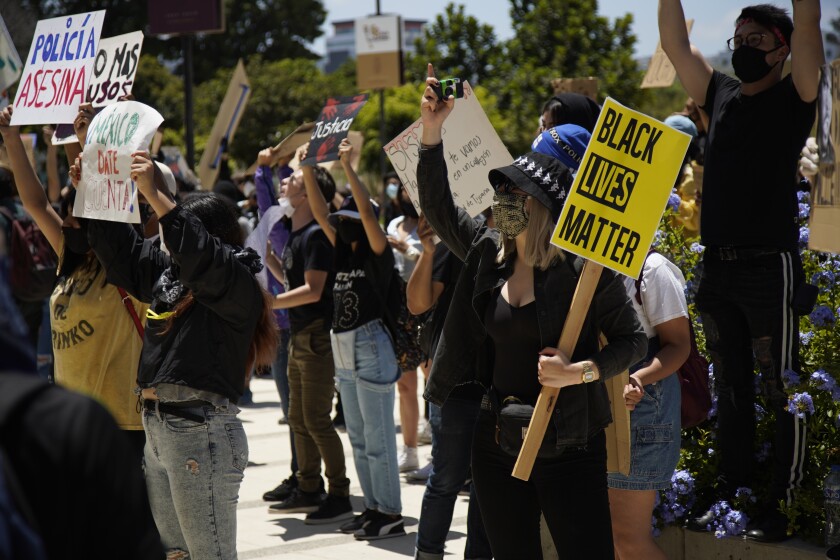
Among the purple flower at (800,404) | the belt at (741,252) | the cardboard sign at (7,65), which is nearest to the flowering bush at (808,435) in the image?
the purple flower at (800,404)

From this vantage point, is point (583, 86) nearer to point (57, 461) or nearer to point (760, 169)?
point (760, 169)

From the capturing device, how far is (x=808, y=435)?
4.89 m

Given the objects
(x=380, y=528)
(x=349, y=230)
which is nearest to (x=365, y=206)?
(x=349, y=230)

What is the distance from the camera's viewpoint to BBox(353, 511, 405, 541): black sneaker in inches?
253

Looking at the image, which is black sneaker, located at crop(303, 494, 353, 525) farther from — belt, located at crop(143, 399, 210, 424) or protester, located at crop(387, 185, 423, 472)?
belt, located at crop(143, 399, 210, 424)

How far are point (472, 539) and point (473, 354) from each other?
1.46 m

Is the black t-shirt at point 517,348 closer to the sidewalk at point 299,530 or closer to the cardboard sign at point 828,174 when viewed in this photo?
the cardboard sign at point 828,174

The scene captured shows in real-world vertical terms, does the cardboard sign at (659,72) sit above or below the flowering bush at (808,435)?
above

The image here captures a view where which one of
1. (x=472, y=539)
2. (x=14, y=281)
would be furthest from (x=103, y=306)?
(x=14, y=281)

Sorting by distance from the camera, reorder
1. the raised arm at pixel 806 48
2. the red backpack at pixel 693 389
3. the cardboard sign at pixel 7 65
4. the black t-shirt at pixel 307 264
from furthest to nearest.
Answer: the black t-shirt at pixel 307 264, the cardboard sign at pixel 7 65, the red backpack at pixel 693 389, the raised arm at pixel 806 48

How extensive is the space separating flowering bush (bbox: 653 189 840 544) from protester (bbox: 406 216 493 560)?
0.90 m

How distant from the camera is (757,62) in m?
4.84

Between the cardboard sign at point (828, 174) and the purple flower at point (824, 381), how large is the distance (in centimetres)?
119

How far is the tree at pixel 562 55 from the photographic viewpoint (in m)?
36.7
